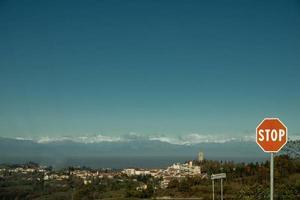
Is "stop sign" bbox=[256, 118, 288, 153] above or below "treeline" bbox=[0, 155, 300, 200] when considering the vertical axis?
above

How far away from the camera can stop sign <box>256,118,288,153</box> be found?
5.15 metres

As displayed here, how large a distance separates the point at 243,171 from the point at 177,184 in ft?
24.4

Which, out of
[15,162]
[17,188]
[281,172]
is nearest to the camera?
[17,188]

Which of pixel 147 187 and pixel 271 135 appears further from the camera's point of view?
pixel 147 187

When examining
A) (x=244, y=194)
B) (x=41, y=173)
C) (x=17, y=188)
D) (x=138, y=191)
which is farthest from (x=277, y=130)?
(x=41, y=173)

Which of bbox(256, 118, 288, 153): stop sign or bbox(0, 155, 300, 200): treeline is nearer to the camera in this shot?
bbox(256, 118, 288, 153): stop sign

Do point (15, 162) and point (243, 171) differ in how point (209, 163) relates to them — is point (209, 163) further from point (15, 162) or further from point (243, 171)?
point (15, 162)

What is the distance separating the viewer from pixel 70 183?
36000mm

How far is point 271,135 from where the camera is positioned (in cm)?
520

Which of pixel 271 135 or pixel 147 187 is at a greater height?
pixel 271 135

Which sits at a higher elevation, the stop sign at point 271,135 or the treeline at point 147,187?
the stop sign at point 271,135

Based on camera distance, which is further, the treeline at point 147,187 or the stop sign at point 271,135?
the treeline at point 147,187

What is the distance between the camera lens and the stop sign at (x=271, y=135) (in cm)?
515

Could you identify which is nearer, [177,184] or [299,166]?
[299,166]
